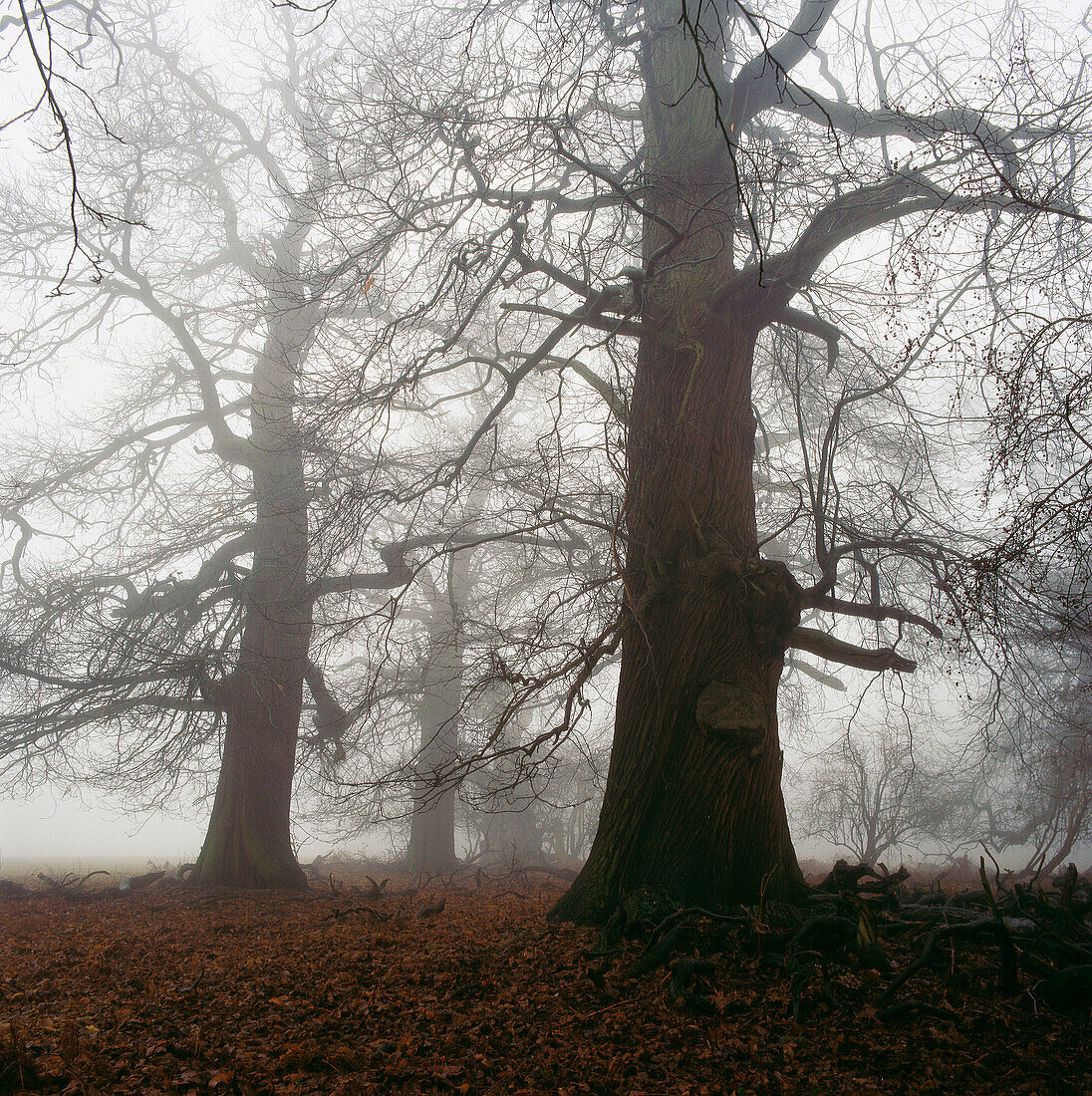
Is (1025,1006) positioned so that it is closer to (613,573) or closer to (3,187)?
(613,573)

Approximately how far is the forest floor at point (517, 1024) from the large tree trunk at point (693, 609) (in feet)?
2.38

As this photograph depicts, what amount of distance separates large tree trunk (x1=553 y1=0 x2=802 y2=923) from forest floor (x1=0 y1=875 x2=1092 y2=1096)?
0.72m

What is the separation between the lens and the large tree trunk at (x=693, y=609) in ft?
15.2

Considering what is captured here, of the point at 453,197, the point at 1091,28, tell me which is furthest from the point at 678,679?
the point at 1091,28

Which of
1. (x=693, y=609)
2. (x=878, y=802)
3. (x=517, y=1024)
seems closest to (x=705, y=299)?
(x=693, y=609)

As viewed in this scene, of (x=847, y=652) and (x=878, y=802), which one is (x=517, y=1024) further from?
(x=878, y=802)

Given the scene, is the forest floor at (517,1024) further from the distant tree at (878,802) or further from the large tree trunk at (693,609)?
the distant tree at (878,802)

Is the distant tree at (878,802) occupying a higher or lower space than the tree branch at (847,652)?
lower

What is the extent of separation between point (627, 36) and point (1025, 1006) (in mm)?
7368

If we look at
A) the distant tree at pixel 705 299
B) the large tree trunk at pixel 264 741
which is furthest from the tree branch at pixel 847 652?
the large tree trunk at pixel 264 741

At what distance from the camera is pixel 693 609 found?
516 centimetres

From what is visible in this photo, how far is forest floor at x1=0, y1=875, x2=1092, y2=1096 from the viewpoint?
276 centimetres

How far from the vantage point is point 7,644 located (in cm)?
752

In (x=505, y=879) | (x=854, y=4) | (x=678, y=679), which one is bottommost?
(x=505, y=879)
